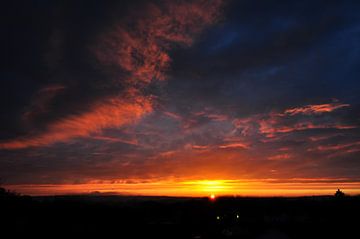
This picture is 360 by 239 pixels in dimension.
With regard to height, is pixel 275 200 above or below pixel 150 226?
above

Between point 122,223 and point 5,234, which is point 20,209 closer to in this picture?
point 5,234

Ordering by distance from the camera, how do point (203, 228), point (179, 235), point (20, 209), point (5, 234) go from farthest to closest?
point (203, 228) → point (179, 235) → point (20, 209) → point (5, 234)

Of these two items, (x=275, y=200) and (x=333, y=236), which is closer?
(x=333, y=236)

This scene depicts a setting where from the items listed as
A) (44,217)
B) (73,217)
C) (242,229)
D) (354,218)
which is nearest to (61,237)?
(44,217)

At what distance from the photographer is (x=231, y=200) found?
14038cm

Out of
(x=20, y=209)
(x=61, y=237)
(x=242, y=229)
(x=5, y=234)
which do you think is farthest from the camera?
(x=242, y=229)

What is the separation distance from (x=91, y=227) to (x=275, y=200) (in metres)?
114

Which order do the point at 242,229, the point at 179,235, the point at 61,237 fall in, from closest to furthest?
1. the point at 61,237
2. the point at 179,235
3. the point at 242,229

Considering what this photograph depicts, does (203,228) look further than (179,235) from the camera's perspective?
Yes

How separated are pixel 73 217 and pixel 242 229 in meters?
26.6

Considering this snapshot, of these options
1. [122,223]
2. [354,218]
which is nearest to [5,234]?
[122,223]

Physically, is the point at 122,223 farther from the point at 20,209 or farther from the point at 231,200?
the point at 231,200

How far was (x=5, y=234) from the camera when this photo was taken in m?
35.7

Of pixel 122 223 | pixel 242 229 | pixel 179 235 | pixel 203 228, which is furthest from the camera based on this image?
pixel 203 228
